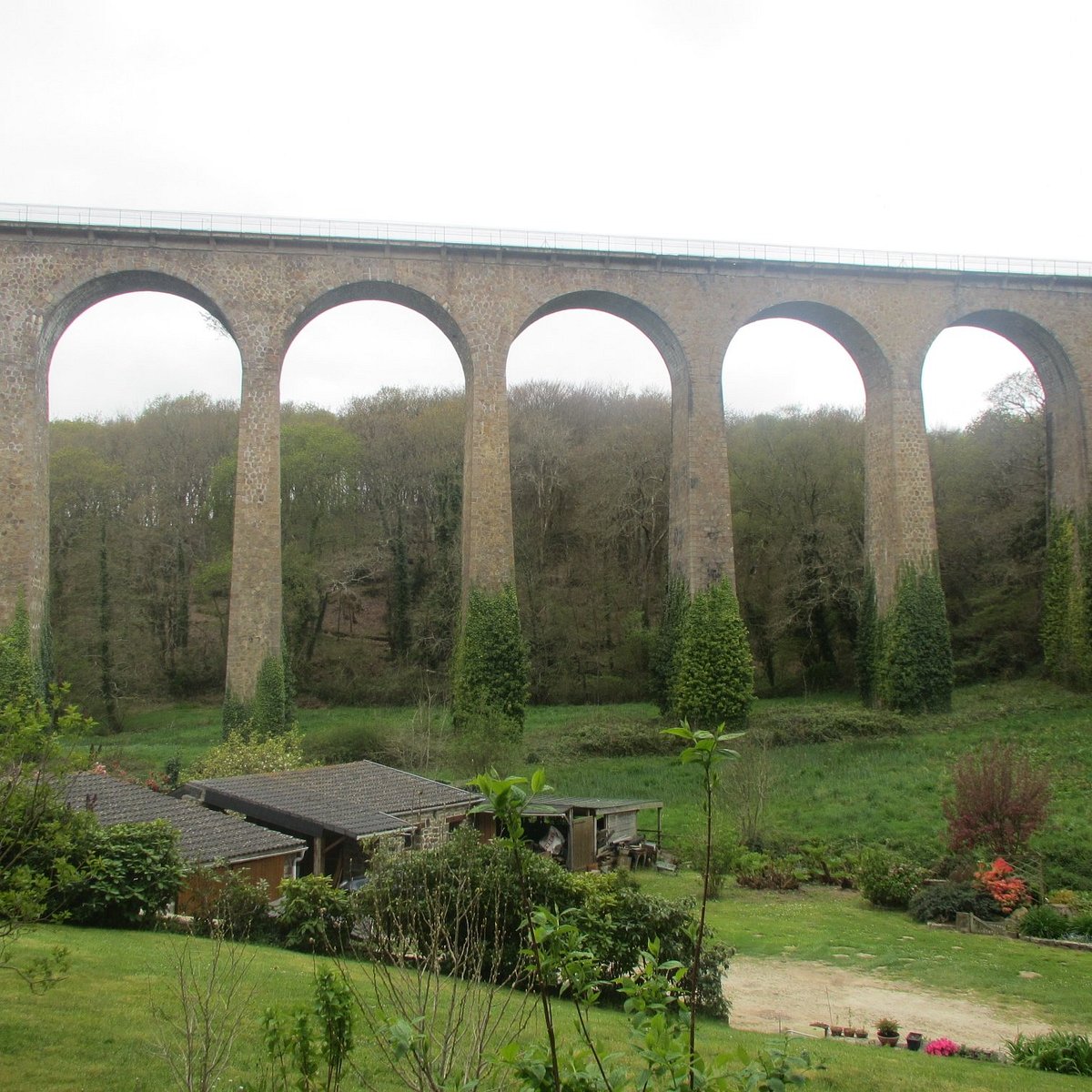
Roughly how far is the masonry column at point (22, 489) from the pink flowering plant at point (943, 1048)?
63.6ft

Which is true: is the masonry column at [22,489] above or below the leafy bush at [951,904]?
above

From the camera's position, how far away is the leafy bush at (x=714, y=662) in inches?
942

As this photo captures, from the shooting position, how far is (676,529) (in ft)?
85.4

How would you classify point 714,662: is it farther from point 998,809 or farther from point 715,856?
point 998,809

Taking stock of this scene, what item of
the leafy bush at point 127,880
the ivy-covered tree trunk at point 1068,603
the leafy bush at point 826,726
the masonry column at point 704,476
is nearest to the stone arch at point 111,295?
the masonry column at point 704,476

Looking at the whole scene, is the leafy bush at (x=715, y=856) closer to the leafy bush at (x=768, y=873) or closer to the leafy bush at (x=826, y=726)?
the leafy bush at (x=768, y=873)

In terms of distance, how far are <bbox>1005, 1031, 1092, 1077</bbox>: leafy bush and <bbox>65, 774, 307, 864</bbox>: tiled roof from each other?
27.3ft

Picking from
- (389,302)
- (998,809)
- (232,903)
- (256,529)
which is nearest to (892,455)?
(998,809)

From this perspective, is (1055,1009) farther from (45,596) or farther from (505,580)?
(45,596)

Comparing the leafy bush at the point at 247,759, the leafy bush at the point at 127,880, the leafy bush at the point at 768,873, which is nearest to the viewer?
the leafy bush at the point at 127,880

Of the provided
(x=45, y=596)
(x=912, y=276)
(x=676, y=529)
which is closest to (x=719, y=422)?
(x=676, y=529)

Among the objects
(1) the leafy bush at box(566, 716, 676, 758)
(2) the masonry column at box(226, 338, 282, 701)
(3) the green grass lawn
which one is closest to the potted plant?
(3) the green grass lawn

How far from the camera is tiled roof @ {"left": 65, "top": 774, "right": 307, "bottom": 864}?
1214 centimetres

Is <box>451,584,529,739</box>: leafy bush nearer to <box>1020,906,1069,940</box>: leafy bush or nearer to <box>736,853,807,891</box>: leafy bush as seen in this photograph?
<box>736,853,807,891</box>: leafy bush
